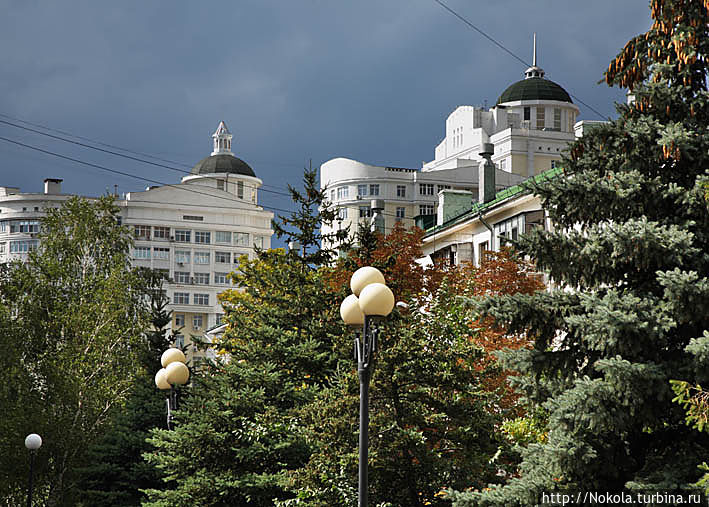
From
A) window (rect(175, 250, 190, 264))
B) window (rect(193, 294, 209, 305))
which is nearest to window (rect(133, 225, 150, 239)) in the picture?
window (rect(175, 250, 190, 264))

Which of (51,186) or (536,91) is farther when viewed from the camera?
(51,186)

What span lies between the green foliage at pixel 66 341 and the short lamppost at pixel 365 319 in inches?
818

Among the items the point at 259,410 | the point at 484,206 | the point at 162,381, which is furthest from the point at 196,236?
the point at 259,410

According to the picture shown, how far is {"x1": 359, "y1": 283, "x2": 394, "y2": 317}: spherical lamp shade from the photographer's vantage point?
1231cm

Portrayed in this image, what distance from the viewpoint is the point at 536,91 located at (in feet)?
341

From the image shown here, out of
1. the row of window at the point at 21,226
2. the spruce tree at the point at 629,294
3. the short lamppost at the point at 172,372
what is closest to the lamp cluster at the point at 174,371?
the short lamppost at the point at 172,372

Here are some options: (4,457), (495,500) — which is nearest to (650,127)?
(495,500)

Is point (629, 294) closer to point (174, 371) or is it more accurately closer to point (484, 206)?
point (174, 371)

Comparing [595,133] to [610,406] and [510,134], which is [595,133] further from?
[510,134]

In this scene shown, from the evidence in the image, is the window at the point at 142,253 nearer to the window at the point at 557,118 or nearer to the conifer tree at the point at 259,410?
the window at the point at 557,118

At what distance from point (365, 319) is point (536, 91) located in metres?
95.1

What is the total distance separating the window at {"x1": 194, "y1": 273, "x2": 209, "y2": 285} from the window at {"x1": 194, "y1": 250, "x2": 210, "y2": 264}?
5.03 feet

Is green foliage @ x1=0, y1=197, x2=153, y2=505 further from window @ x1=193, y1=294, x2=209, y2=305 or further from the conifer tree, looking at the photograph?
window @ x1=193, y1=294, x2=209, y2=305

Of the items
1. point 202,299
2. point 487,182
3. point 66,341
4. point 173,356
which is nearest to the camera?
point 173,356
